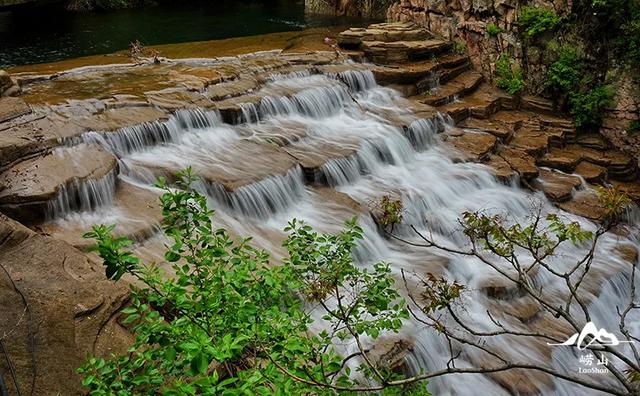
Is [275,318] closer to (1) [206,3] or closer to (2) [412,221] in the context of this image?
(2) [412,221]

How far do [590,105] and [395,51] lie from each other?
4.90 m

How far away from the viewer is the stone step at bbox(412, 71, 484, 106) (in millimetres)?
12539

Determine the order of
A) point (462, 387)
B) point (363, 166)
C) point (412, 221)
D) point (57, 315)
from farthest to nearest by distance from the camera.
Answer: point (363, 166)
point (412, 221)
point (462, 387)
point (57, 315)

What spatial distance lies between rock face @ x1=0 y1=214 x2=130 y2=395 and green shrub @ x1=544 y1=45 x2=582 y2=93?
11.5 meters

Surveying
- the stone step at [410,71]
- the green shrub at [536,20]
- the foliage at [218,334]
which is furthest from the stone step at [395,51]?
the foliage at [218,334]

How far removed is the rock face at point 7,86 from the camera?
8672mm

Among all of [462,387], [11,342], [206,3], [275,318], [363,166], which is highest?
[206,3]

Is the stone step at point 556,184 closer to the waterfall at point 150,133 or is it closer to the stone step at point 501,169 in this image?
the stone step at point 501,169

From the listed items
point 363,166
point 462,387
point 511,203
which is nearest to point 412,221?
point 363,166

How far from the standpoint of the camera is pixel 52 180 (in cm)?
643

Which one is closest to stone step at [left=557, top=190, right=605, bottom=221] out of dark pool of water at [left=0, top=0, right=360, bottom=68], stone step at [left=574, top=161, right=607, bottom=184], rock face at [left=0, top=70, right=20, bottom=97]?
stone step at [left=574, top=161, right=607, bottom=184]

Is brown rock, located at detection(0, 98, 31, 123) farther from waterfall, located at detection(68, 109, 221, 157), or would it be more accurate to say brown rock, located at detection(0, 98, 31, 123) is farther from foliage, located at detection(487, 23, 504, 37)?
foliage, located at detection(487, 23, 504, 37)

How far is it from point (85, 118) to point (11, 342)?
16.5 feet

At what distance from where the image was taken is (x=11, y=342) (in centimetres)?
396
